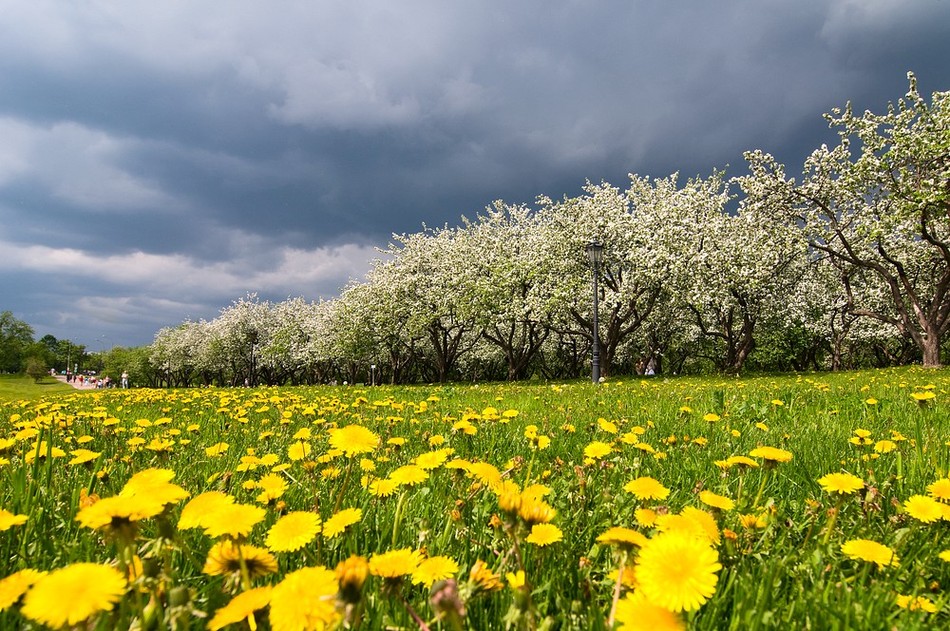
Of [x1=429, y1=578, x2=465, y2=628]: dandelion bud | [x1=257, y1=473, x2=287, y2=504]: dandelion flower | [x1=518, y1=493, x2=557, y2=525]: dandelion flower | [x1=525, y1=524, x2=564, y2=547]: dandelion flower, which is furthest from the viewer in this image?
[x1=257, y1=473, x2=287, y2=504]: dandelion flower

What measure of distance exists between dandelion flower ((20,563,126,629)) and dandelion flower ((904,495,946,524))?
196 centimetres

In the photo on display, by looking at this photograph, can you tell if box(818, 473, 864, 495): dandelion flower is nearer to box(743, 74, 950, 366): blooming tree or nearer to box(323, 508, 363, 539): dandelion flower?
box(323, 508, 363, 539): dandelion flower

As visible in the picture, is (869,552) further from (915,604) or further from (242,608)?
(242,608)

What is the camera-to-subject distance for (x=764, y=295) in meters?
26.2

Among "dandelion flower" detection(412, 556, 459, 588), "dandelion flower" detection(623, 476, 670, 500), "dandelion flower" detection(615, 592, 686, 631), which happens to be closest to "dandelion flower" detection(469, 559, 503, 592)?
"dandelion flower" detection(412, 556, 459, 588)

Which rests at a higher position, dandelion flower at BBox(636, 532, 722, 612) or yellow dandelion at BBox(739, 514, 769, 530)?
dandelion flower at BBox(636, 532, 722, 612)

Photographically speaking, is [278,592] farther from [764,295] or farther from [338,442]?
[764,295]

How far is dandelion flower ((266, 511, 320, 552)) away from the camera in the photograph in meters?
1.08

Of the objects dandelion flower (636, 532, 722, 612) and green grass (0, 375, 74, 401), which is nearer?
dandelion flower (636, 532, 722, 612)

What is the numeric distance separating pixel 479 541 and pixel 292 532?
72cm

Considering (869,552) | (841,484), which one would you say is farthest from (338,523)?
(841,484)

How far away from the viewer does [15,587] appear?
875mm

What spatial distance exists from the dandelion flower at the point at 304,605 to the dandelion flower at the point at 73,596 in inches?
9.1

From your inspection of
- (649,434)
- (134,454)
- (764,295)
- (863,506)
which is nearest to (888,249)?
(764,295)
